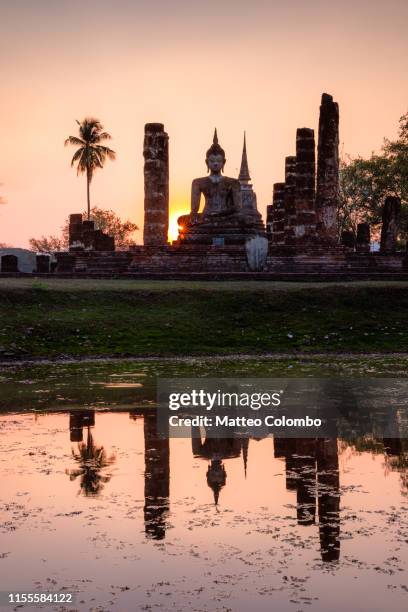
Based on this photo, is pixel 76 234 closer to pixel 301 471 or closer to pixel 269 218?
pixel 269 218

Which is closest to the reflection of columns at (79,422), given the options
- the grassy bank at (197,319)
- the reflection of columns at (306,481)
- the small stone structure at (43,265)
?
the reflection of columns at (306,481)

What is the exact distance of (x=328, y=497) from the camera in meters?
10.7

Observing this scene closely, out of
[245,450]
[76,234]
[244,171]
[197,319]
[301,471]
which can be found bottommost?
[301,471]

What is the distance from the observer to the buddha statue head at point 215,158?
4862cm

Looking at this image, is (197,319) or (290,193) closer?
(197,319)

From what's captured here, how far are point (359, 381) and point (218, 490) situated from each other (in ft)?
31.5

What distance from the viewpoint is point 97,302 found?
3048 centimetres

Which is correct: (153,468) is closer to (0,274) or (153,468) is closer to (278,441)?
(278,441)

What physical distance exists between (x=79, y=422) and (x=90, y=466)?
328 cm

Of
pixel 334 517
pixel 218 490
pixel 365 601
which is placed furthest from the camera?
pixel 218 490

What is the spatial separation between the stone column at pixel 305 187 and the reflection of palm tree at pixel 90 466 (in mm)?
35342

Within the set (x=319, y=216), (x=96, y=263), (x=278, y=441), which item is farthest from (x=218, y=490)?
(x=319, y=216)

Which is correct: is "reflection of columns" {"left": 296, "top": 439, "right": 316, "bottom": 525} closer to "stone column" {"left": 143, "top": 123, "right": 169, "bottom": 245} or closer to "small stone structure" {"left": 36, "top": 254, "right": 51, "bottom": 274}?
"stone column" {"left": 143, "top": 123, "right": 169, "bottom": 245}

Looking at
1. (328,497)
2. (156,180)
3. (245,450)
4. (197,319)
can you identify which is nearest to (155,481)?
(328,497)
